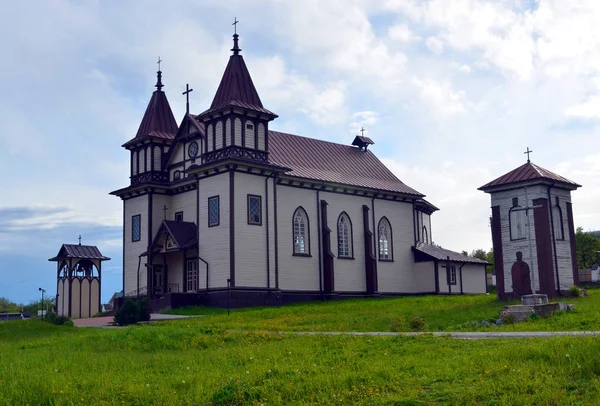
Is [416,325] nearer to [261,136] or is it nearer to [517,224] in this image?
[517,224]

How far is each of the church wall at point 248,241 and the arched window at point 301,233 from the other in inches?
109

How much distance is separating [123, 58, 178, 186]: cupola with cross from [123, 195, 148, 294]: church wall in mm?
1319

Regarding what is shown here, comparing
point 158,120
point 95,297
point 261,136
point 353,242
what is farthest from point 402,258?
point 95,297

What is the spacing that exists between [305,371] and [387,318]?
13.5 m

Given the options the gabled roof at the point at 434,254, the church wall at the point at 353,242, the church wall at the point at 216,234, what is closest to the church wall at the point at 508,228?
the church wall at the point at 353,242

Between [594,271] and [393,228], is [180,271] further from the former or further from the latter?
[594,271]

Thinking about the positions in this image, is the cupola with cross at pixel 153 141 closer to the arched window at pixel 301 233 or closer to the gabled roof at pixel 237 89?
the gabled roof at pixel 237 89

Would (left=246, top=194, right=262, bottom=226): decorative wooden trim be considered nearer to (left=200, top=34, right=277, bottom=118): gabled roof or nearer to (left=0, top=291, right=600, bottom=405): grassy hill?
(left=200, top=34, right=277, bottom=118): gabled roof

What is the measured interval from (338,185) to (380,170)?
23.6 ft

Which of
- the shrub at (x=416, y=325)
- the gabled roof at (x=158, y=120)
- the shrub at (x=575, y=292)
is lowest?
the shrub at (x=416, y=325)

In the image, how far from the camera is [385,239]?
4750 cm

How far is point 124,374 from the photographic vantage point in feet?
44.5

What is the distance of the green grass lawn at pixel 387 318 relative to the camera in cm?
2006

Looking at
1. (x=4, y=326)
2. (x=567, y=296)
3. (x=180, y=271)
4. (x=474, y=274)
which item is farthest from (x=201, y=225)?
(x=474, y=274)
